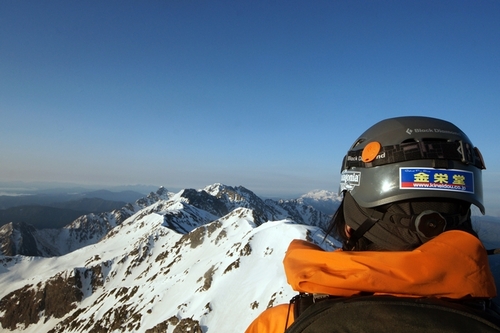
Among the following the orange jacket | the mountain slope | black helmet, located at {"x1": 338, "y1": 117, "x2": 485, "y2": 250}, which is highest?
black helmet, located at {"x1": 338, "y1": 117, "x2": 485, "y2": 250}

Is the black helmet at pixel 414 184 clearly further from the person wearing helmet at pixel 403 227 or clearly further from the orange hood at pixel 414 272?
the orange hood at pixel 414 272

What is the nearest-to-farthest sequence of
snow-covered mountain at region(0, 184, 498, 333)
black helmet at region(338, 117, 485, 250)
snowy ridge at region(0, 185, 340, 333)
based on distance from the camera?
black helmet at region(338, 117, 485, 250) → snow-covered mountain at region(0, 184, 498, 333) → snowy ridge at region(0, 185, 340, 333)

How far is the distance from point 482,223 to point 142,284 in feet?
315

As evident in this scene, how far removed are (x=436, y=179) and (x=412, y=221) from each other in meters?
0.56

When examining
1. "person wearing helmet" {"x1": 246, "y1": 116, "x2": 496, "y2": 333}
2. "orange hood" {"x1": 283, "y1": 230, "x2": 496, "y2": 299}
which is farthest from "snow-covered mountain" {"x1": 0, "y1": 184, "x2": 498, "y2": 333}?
"orange hood" {"x1": 283, "y1": 230, "x2": 496, "y2": 299}

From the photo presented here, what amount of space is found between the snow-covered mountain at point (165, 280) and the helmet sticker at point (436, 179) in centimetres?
1035

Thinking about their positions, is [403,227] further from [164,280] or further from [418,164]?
[164,280]

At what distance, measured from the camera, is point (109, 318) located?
70438 millimetres

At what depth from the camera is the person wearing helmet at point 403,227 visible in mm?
1995

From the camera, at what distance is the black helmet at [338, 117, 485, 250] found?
→ 2867mm

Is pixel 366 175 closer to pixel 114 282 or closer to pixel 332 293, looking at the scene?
pixel 332 293

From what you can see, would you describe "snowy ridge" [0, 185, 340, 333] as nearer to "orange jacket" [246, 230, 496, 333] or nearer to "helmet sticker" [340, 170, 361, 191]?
"helmet sticker" [340, 170, 361, 191]

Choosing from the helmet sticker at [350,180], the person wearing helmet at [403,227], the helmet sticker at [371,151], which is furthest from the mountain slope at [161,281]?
the helmet sticker at [371,151]

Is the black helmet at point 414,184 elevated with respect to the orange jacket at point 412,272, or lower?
elevated
